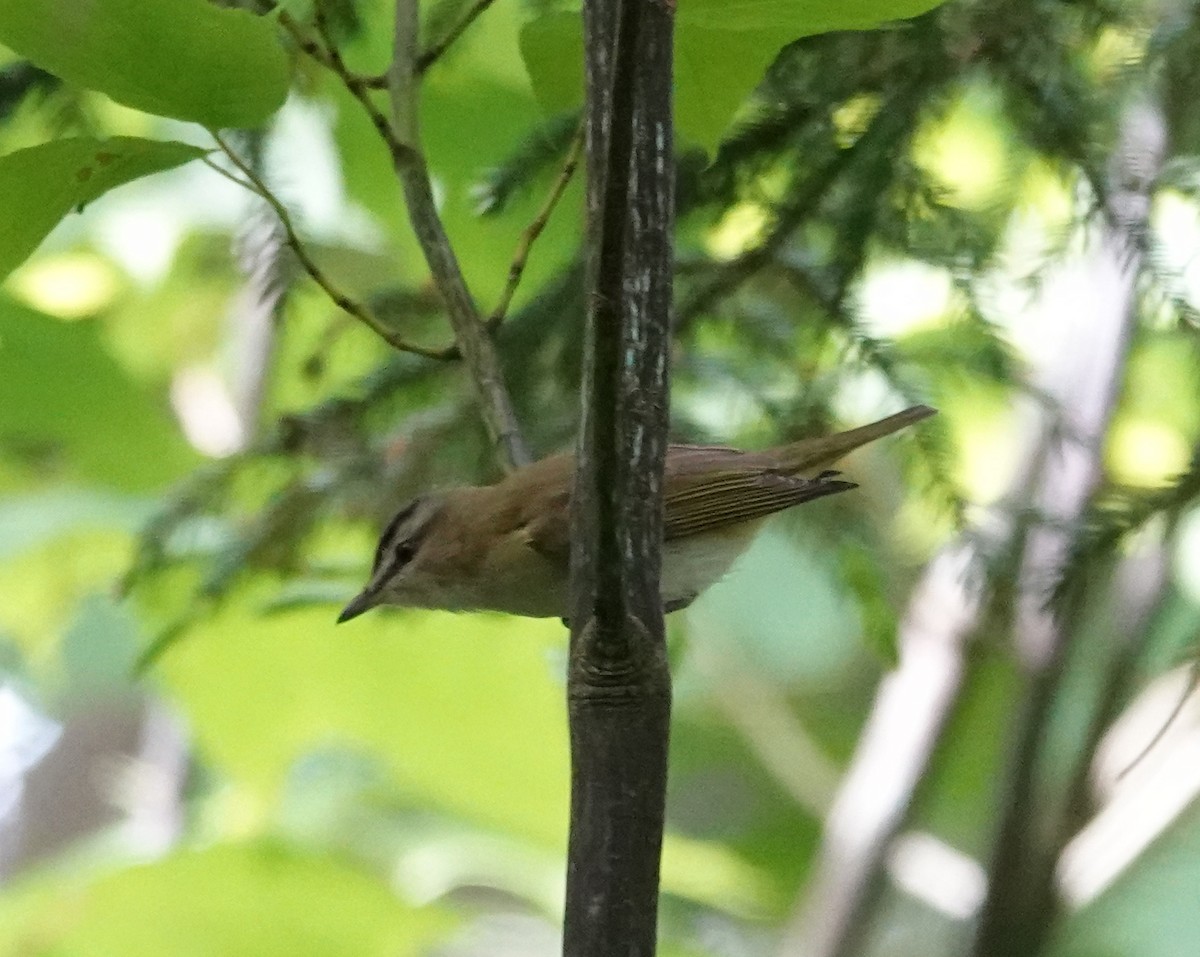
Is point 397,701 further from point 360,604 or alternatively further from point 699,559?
point 699,559

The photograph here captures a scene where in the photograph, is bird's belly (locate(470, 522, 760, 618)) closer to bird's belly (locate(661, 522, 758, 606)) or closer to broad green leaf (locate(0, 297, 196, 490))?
bird's belly (locate(661, 522, 758, 606))

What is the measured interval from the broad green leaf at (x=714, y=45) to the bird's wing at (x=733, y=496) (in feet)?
1.52

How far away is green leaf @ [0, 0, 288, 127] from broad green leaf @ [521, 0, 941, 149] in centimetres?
17

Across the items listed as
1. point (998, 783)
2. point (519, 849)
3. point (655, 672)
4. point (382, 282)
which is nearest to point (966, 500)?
point (998, 783)

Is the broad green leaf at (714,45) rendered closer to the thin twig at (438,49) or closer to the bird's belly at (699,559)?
the thin twig at (438,49)

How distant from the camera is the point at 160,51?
0.67 metres

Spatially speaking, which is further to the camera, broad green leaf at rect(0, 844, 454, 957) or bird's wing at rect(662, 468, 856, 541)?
broad green leaf at rect(0, 844, 454, 957)

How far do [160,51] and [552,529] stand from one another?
68 cm

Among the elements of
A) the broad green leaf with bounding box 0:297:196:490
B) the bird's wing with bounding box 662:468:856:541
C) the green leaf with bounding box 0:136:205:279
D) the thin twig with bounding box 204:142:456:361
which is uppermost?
the broad green leaf with bounding box 0:297:196:490

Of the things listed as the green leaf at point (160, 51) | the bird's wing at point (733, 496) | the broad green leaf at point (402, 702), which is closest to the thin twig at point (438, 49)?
the green leaf at point (160, 51)

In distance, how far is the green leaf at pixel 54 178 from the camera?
2.25 feet

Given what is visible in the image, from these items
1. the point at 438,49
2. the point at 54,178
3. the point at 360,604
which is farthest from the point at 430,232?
the point at 360,604

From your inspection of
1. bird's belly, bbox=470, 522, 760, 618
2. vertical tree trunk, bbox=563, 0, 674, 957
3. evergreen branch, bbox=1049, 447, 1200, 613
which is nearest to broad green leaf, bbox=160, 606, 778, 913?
bird's belly, bbox=470, 522, 760, 618

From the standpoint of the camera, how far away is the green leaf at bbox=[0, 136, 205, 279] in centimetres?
69
